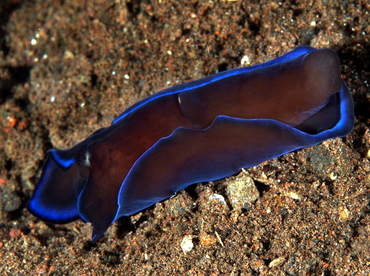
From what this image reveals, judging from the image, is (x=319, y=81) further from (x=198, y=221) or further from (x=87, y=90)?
(x=87, y=90)

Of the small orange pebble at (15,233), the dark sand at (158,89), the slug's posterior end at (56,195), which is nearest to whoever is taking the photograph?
the dark sand at (158,89)

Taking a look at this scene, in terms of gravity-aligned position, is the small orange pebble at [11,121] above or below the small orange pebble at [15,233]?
above

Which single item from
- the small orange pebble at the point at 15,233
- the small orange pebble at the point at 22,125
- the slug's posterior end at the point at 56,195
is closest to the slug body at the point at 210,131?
the slug's posterior end at the point at 56,195

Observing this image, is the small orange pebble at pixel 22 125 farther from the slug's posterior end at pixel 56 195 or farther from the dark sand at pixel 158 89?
the slug's posterior end at pixel 56 195

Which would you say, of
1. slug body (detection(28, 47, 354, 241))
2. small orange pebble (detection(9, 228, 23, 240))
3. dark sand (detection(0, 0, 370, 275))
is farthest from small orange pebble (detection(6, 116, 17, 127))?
slug body (detection(28, 47, 354, 241))

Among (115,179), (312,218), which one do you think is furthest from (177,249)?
(312,218)

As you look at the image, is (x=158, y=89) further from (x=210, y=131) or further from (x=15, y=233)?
(x=15, y=233)

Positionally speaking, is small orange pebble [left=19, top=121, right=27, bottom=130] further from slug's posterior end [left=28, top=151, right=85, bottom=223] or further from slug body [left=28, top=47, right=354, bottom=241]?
slug body [left=28, top=47, right=354, bottom=241]

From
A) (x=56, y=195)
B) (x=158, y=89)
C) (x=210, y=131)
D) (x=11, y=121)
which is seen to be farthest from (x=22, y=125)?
(x=210, y=131)
